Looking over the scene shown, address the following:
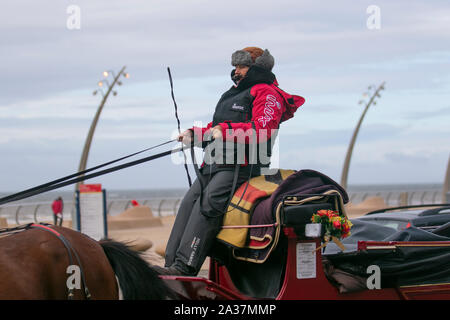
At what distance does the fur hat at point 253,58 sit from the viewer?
18.1ft

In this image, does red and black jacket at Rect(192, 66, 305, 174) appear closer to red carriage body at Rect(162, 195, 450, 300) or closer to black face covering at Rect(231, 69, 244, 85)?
black face covering at Rect(231, 69, 244, 85)

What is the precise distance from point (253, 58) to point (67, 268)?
2587 mm

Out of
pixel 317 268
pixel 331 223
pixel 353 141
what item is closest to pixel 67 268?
pixel 331 223

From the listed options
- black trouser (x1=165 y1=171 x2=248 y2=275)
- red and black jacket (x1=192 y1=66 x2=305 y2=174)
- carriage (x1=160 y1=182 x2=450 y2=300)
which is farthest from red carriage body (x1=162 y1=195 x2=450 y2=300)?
red and black jacket (x1=192 y1=66 x2=305 y2=174)

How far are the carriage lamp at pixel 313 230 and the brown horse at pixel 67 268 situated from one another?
4.17 feet

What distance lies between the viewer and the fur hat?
18.1 feet

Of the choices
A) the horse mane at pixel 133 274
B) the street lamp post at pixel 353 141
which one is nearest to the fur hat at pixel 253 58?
the horse mane at pixel 133 274

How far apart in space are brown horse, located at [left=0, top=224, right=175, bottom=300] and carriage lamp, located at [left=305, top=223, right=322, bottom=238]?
127 cm

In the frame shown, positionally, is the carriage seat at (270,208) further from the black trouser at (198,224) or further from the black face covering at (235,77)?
the black face covering at (235,77)

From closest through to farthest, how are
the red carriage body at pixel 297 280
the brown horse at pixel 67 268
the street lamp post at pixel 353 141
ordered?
the brown horse at pixel 67 268, the red carriage body at pixel 297 280, the street lamp post at pixel 353 141

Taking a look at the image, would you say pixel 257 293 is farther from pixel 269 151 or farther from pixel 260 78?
pixel 260 78

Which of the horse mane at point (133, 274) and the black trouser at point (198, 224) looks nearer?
the horse mane at point (133, 274)

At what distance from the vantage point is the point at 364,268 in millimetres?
5762
